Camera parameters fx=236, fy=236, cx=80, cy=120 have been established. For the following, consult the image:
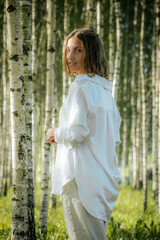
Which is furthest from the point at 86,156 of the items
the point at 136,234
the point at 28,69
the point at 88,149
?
the point at 136,234

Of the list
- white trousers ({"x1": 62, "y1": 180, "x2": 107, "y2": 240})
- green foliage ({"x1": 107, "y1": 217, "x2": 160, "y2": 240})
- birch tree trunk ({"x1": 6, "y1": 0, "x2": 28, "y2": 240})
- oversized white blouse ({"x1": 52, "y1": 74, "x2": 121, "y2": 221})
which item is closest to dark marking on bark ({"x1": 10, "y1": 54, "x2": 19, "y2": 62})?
birch tree trunk ({"x1": 6, "y1": 0, "x2": 28, "y2": 240})

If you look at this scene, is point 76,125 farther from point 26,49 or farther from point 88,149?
point 26,49

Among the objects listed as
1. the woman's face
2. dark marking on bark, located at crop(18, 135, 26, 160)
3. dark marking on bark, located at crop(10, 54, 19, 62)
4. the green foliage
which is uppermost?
dark marking on bark, located at crop(10, 54, 19, 62)

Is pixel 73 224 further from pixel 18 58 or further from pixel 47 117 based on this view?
pixel 47 117

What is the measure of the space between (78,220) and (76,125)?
1.88 feet

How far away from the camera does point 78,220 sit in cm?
142

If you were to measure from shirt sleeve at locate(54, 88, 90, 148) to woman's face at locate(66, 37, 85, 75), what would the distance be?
0.75 ft

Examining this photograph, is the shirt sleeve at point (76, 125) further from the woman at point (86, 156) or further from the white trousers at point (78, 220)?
the white trousers at point (78, 220)

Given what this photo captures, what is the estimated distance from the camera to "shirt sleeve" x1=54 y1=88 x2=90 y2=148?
53.9 inches

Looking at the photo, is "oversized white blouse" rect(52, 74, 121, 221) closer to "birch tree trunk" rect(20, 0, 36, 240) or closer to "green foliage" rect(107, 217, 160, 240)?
"birch tree trunk" rect(20, 0, 36, 240)

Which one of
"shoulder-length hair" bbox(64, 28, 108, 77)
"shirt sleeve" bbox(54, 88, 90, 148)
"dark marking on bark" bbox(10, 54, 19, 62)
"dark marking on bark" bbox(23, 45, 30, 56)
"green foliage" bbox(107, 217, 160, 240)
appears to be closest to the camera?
"shirt sleeve" bbox(54, 88, 90, 148)

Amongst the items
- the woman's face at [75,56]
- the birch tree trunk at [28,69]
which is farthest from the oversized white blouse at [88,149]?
the birch tree trunk at [28,69]

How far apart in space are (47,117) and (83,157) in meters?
1.79

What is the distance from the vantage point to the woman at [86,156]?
1.40 meters
